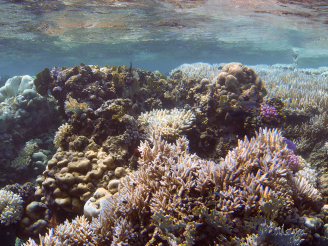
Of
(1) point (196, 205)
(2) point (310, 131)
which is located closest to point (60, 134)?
(1) point (196, 205)

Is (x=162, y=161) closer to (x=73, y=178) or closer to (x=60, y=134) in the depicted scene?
(x=73, y=178)

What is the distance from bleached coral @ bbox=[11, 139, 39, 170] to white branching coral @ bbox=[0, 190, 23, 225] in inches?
97.5

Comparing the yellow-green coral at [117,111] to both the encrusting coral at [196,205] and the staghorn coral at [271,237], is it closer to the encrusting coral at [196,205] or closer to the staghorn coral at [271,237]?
the encrusting coral at [196,205]

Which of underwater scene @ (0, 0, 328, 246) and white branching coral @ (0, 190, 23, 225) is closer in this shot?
underwater scene @ (0, 0, 328, 246)

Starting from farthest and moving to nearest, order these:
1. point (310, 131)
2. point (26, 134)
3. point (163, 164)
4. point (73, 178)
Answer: point (26, 134) → point (310, 131) → point (73, 178) → point (163, 164)

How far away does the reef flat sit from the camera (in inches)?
→ 101

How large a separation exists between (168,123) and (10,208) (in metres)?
4.49

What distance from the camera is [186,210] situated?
2.58 meters

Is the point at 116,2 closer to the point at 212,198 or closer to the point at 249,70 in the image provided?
the point at 249,70

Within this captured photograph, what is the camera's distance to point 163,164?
3.41 m

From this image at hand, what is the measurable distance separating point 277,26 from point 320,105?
18.5m

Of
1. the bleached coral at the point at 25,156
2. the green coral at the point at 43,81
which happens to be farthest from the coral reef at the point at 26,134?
the green coral at the point at 43,81

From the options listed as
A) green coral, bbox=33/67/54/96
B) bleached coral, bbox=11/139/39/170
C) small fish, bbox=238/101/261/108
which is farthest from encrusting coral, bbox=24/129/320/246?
green coral, bbox=33/67/54/96

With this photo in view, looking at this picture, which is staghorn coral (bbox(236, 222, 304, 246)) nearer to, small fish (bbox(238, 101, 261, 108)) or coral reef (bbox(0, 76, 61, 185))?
small fish (bbox(238, 101, 261, 108))
